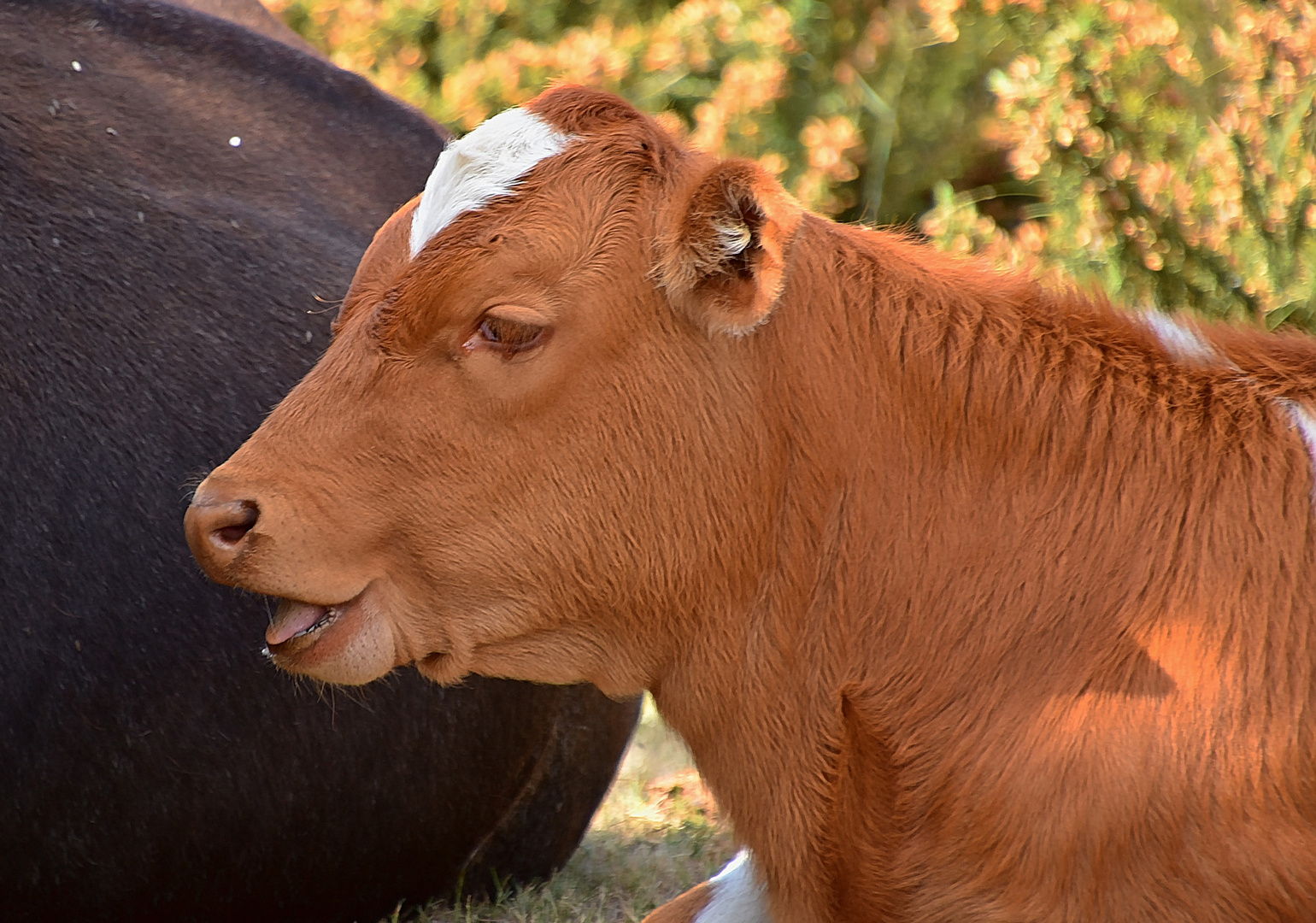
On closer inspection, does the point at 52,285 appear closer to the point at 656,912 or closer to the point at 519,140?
the point at 519,140

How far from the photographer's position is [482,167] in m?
2.69

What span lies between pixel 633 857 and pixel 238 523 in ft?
7.21

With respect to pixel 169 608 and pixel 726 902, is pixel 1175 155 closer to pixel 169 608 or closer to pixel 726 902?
pixel 726 902

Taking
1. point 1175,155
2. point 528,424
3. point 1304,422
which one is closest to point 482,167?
point 528,424

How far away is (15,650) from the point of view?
10.6 feet

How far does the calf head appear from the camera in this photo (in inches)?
103

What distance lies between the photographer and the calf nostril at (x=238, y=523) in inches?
100

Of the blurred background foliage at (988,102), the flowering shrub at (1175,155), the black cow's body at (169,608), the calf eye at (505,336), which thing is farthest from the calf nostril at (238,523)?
the flowering shrub at (1175,155)

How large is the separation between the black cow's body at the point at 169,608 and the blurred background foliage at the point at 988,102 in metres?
1.36

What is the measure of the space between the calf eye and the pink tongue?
52 cm

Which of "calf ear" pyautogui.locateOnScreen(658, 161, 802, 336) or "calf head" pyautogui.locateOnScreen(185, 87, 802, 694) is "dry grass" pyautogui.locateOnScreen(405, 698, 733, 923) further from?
"calf ear" pyautogui.locateOnScreen(658, 161, 802, 336)

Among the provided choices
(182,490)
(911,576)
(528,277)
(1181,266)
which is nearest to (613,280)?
(528,277)

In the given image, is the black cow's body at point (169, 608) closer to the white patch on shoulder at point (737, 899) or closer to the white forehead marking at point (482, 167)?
the white patch on shoulder at point (737, 899)

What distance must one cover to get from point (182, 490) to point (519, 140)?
123 centimetres
